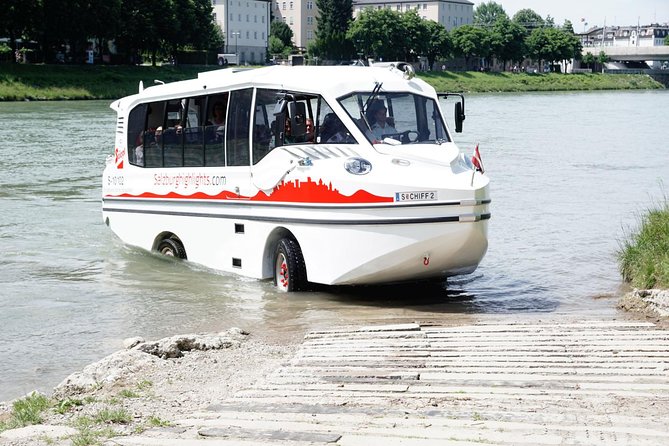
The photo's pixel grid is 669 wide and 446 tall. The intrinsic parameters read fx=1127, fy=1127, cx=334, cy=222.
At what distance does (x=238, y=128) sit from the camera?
14766 mm

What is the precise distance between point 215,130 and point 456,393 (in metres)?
8.34

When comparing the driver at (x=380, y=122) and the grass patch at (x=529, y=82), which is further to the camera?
the grass patch at (x=529, y=82)

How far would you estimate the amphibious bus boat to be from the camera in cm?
1265

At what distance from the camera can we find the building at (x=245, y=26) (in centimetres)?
16500

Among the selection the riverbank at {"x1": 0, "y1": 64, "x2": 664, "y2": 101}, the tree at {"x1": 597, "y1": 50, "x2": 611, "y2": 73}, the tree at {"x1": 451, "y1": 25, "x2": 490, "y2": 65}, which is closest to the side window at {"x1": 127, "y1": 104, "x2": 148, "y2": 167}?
the riverbank at {"x1": 0, "y1": 64, "x2": 664, "y2": 101}

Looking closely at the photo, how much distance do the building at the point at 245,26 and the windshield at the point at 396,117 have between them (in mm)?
146787

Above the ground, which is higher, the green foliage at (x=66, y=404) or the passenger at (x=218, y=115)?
the passenger at (x=218, y=115)

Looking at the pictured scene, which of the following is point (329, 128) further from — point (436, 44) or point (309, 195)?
point (436, 44)

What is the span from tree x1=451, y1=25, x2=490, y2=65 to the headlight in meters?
143

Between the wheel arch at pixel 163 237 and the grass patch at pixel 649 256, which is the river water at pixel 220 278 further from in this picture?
the grass patch at pixel 649 256

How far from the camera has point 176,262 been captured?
16.9 m

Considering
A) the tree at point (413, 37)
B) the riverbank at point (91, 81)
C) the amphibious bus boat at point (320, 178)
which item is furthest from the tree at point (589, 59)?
the amphibious bus boat at point (320, 178)

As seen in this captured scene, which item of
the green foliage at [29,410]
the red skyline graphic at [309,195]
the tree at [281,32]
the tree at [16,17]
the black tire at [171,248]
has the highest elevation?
the tree at [281,32]

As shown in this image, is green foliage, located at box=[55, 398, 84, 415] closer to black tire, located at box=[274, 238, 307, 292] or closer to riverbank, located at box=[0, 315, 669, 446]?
riverbank, located at box=[0, 315, 669, 446]
